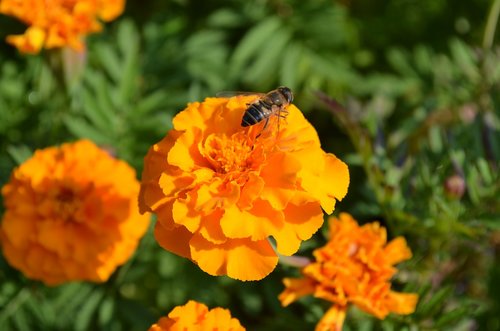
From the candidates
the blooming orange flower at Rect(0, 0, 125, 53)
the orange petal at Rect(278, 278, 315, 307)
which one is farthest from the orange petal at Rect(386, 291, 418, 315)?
the blooming orange flower at Rect(0, 0, 125, 53)

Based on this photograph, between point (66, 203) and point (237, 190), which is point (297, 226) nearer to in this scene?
point (237, 190)

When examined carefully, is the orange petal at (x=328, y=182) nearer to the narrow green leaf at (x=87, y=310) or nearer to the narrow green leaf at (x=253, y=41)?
the narrow green leaf at (x=87, y=310)

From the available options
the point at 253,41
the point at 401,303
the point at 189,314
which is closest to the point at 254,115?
the point at 189,314

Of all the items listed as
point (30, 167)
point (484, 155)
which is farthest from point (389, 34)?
point (30, 167)

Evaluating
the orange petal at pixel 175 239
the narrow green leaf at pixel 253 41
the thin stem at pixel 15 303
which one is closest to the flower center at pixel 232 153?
the orange petal at pixel 175 239

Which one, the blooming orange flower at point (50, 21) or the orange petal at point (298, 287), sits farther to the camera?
the blooming orange flower at point (50, 21)

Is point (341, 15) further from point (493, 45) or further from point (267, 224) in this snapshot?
point (267, 224)
